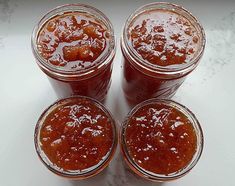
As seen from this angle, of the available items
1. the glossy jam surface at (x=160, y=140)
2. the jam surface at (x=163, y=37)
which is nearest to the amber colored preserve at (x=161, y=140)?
the glossy jam surface at (x=160, y=140)

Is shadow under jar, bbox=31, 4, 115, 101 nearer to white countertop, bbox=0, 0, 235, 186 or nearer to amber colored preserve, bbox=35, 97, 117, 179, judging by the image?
amber colored preserve, bbox=35, 97, 117, 179

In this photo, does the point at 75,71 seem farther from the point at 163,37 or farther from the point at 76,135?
the point at 163,37

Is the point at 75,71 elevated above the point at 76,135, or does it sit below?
above

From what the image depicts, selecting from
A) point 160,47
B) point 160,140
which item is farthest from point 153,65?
point 160,140

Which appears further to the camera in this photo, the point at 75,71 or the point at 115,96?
the point at 115,96
